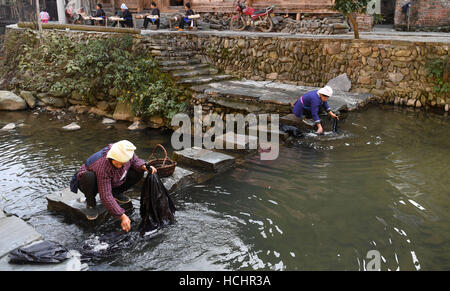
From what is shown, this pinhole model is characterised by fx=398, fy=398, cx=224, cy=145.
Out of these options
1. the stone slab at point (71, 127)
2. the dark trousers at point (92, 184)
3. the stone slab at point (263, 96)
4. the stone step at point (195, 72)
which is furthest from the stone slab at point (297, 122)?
the stone slab at point (71, 127)

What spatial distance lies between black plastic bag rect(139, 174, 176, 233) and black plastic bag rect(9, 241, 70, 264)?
1097 millimetres

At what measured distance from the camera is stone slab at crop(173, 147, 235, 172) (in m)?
7.17

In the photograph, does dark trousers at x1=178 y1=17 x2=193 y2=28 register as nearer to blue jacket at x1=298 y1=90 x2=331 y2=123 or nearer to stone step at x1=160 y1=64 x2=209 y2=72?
stone step at x1=160 y1=64 x2=209 y2=72

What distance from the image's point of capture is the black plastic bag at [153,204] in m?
5.32

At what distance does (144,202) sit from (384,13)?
19378 millimetres

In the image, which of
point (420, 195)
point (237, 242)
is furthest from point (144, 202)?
point (420, 195)

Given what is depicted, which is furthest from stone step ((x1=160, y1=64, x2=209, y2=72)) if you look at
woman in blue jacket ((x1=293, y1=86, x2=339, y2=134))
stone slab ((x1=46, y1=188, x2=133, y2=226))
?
stone slab ((x1=46, y1=188, x2=133, y2=226))

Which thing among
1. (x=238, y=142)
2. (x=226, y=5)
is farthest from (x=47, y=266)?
(x=226, y=5)

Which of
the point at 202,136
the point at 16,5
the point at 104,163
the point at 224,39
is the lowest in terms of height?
the point at 202,136

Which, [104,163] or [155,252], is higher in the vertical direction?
[104,163]
